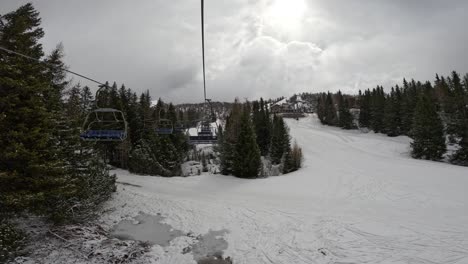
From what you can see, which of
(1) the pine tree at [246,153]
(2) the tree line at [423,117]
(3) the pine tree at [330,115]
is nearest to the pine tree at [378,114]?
(2) the tree line at [423,117]

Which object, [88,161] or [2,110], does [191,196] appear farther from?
[2,110]

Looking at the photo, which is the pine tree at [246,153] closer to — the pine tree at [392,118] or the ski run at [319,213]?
the ski run at [319,213]

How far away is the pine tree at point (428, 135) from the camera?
39.2 metres

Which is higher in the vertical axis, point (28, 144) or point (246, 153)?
point (28, 144)

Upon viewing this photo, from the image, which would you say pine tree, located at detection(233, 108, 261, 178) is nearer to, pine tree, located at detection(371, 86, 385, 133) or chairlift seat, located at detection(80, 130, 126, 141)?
chairlift seat, located at detection(80, 130, 126, 141)

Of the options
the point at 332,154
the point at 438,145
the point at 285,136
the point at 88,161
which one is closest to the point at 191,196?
the point at 88,161

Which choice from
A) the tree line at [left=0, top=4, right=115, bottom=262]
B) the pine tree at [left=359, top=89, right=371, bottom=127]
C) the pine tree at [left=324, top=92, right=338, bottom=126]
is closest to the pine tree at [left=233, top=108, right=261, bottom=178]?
the tree line at [left=0, top=4, right=115, bottom=262]

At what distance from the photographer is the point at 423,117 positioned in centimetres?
4066

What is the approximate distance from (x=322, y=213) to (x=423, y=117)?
35.6 m

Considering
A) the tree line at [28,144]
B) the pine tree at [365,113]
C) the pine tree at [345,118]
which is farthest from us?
the pine tree at [345,118]

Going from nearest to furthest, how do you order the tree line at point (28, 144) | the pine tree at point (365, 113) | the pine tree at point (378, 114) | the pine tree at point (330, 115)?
the tree line at point (28, 144) → the pine tree at point (378, 114) → the pine tree at point (365, 113) → the pine tree at point (330, 115)

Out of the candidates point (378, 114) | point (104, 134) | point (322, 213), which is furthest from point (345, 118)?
point (104, 134)

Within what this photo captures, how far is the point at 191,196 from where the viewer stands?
2236cm

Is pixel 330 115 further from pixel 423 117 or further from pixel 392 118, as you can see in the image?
pixel 423 117
